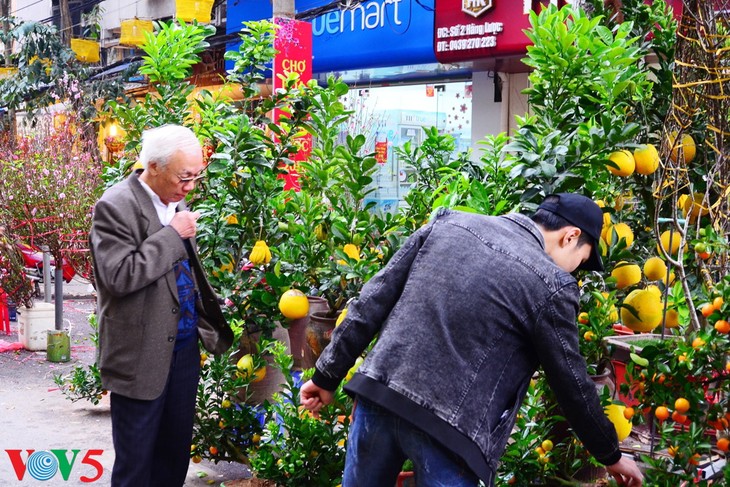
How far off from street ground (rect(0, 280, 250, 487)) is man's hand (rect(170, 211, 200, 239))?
2.03 metres

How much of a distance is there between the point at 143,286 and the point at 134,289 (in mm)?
41

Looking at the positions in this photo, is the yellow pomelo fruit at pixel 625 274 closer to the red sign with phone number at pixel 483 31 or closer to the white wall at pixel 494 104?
the red sign with phone number at pixel 483 31

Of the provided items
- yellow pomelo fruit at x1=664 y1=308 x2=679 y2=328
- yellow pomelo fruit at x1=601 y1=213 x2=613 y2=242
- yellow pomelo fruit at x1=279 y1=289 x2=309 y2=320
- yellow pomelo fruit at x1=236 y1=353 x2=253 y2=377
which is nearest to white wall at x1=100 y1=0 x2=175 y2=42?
yellow pomelo fruit at x1=236 y1=353 x2=253 y2=377

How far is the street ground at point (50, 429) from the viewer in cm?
529

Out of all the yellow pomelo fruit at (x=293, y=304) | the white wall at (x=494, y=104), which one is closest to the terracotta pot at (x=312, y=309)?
the yellow pomelo fruit at (x=293, y=304)

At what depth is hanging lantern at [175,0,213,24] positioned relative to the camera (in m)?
13.6

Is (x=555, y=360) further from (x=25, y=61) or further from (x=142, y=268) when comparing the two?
(x=25, y=61)

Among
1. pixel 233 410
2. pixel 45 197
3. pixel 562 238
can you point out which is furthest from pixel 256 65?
pixel 45 197

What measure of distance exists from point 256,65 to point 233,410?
2.08 meters

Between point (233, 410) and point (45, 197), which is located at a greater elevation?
point (45, 197)

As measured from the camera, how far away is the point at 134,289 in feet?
11.4

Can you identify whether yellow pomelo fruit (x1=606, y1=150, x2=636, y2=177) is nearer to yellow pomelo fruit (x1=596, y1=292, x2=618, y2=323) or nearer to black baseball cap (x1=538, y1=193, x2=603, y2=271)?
yellow pomelo fruit (x1=596, y1=292, x2=618, y2=323)

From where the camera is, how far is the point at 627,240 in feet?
11.8

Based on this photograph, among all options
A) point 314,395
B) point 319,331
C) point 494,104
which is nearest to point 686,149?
point 314,395
